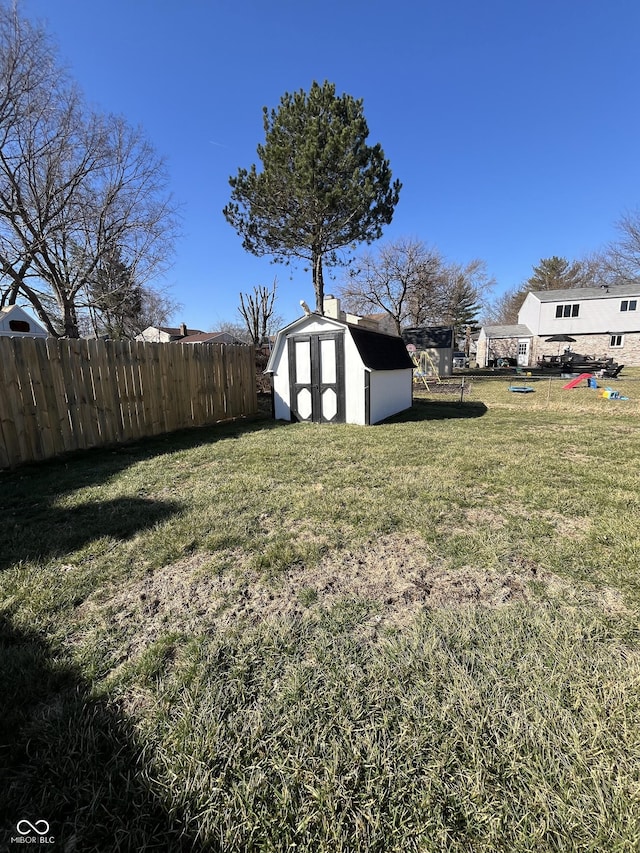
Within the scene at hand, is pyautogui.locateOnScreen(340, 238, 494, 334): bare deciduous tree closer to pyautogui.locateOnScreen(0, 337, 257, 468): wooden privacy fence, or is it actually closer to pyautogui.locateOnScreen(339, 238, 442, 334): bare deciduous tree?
pyautogui.locateOnScreen(339, 238, 442, 334): bare deciduous tree

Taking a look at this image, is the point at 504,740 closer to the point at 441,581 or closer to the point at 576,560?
the point at 441,581

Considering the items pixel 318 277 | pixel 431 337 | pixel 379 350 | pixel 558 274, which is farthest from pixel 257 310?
pixel 558 274

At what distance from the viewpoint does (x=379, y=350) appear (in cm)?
947

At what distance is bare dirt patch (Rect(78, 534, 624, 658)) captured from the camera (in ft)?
7.21

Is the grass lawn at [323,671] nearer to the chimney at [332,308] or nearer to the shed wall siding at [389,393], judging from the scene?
the shed wall siding at [389,393]

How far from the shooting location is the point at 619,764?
54.2 inches

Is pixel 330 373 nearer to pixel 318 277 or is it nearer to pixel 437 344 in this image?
pixel 318 277

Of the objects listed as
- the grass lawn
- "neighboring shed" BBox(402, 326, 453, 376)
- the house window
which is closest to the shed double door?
the grass lawn

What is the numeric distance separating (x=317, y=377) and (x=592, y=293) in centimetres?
3503

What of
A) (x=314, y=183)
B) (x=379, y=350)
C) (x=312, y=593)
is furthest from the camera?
(x=314, y=183)

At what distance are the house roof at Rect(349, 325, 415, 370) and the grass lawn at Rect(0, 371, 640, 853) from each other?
5091 mm

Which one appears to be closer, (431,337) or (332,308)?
(332,308)

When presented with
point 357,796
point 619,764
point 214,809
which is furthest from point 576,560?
point 214,809

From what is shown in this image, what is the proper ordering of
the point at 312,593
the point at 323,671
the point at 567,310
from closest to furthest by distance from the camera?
the point at 323,671
the point at 312,593
the point at 567,310
